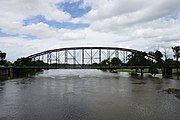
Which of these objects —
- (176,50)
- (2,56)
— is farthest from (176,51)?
(2,56)

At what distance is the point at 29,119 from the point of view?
22.3m

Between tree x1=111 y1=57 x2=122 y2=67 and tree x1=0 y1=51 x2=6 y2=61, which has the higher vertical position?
tree x1=0 y1=51 x2=6 y2=61

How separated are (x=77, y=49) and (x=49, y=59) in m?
16.0

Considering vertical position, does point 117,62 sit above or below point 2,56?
below

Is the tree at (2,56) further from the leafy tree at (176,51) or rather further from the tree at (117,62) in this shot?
the leafy tree at (176,51)

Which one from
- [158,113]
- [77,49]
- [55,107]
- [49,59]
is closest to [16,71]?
[49,59]

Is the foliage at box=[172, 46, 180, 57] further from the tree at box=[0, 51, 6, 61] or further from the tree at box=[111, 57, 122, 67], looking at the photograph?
the tree at box=[0, 51, 6, 61]

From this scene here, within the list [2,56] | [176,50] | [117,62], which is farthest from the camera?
[117,62]

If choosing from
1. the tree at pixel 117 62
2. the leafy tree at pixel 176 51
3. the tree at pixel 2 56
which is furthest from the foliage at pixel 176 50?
the tree at pixel 2 56

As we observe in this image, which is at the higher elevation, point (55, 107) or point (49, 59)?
point (49, 59)

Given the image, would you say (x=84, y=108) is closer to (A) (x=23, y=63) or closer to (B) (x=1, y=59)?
(A) (x=23, y=63)

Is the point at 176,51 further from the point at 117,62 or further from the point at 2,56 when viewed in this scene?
the point at 2,56

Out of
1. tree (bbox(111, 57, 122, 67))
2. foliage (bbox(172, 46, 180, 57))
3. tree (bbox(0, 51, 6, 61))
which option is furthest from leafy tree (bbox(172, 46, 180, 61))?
tree (bbox(0, 51, 6, 61))

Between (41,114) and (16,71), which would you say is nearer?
(41,114)
